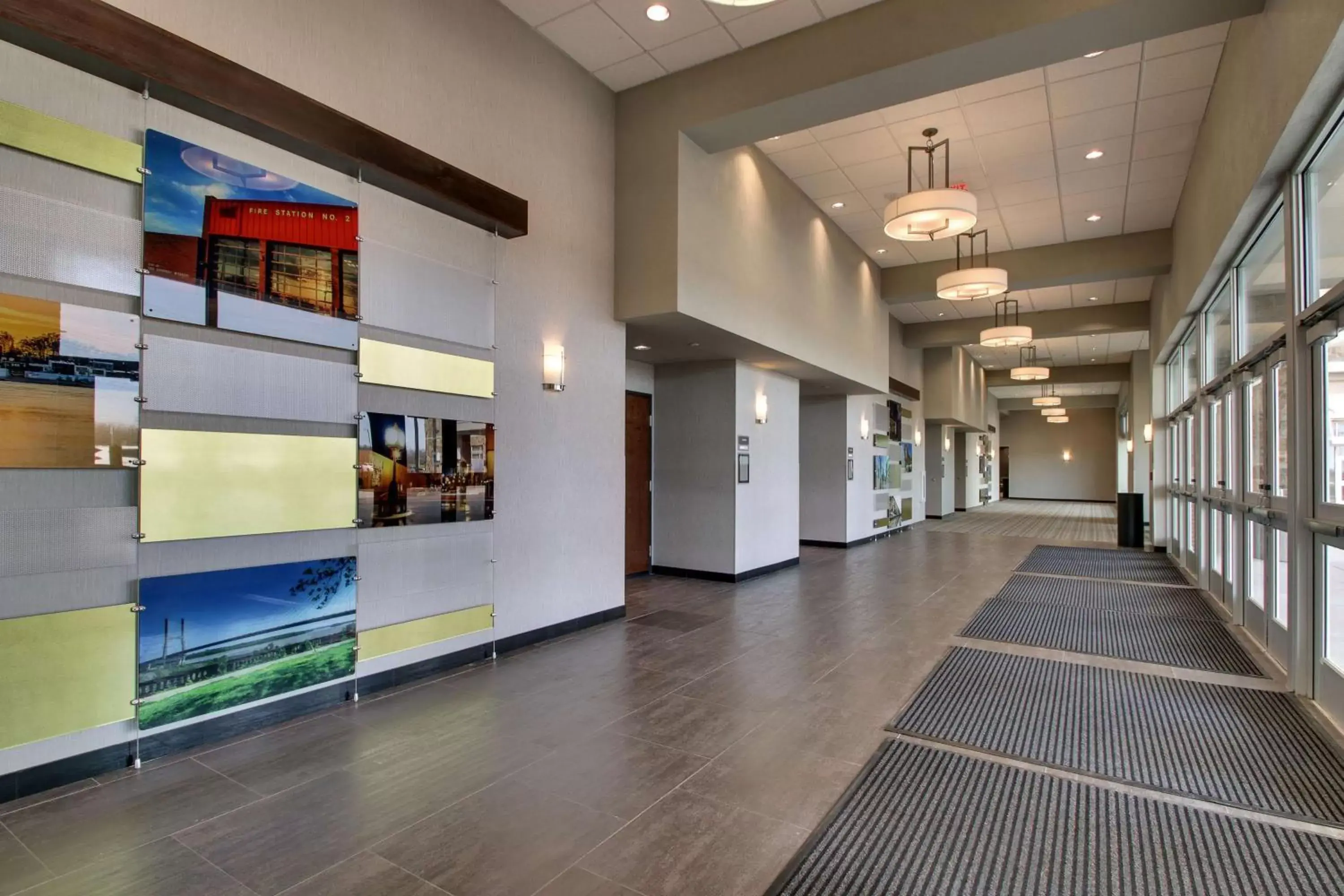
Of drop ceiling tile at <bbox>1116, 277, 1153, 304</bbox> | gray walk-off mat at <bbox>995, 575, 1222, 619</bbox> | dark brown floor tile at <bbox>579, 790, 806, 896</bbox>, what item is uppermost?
drop ceiling tile at <bbox>1116, 277, 1153, 304</bbox>

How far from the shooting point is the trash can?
1320 cm

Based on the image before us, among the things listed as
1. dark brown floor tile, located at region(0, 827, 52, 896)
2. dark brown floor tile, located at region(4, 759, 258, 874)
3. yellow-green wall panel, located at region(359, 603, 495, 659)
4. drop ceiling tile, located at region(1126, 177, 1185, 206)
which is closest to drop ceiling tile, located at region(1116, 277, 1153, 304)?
drop ceiling tile, located at region(1126, 177, 1185, 206)

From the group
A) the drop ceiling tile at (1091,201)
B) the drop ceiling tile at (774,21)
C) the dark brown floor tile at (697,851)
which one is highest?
the drop ceiling tile at (774,21)

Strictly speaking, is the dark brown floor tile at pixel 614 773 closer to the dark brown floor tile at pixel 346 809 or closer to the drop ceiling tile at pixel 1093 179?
the dark brown floor tile at pixel 346 809

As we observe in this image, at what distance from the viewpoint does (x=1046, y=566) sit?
35.0 feet

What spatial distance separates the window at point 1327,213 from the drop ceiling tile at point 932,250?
22.1ft

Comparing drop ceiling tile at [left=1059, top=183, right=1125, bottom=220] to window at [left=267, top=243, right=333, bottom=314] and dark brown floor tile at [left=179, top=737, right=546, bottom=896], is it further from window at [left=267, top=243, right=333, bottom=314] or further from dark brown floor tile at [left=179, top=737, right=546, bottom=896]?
dark brown floor tile at [left=179, top=737, right=546, bottom=896]

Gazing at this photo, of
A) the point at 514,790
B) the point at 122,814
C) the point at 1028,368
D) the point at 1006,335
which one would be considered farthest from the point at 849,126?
the point at 1028,368

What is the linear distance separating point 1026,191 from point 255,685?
32.3ft

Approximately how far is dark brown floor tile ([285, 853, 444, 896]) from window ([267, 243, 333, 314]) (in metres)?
3.09

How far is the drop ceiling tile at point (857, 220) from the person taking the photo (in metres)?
9.86

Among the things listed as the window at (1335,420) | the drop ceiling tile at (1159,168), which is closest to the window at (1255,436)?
the window at (1335,420)

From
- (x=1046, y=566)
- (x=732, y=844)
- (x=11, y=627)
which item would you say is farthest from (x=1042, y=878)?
(x=1046, y=566)

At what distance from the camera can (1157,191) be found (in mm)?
8672
